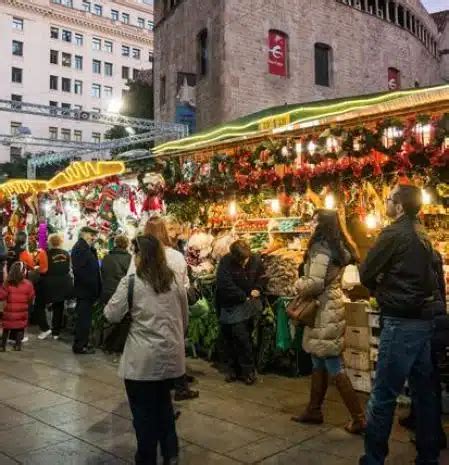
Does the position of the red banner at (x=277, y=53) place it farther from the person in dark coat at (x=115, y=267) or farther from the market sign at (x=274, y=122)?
the person in dark coat at (x=115, y=267)

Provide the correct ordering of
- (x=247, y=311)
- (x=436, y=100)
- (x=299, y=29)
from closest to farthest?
(x=436, y=100) → (x=247, y=311) → (x=299, y=29)

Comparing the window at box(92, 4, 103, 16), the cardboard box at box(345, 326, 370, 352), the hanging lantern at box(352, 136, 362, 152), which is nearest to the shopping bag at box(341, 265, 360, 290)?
the cardboard box at box(345, 326, 370, 352)

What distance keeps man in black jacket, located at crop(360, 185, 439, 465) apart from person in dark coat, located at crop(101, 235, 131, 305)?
514 centimetres

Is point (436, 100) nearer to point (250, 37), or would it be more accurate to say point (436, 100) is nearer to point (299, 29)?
point (250, 37)

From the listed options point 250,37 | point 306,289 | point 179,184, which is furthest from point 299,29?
point 306,289

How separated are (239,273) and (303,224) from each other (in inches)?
94.3

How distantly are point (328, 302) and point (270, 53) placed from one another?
21491 millimetres

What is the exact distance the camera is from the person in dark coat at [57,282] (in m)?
9.52

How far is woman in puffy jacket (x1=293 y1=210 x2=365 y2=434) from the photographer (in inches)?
188

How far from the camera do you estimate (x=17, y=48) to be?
59281 mm

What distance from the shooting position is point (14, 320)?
8562 millimetres

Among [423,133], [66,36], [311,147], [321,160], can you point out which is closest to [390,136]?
[423,133]

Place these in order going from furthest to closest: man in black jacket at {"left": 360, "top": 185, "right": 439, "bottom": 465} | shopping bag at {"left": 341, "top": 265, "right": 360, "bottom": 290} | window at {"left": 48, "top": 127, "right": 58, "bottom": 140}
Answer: window at {"left": 48, "top": 127, "right": 58, "bottom": 140}, shopping bag at {"left": 341, "top": 265, "right": 360, "bottom": 290}, man in black jacket at {"left": 360, "top": 185, "right": 439, "bottom": 465}

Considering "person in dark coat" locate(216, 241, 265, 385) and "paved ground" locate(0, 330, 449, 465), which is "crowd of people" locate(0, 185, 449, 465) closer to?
"paved ground" locate(0, 330, 449, 465)
